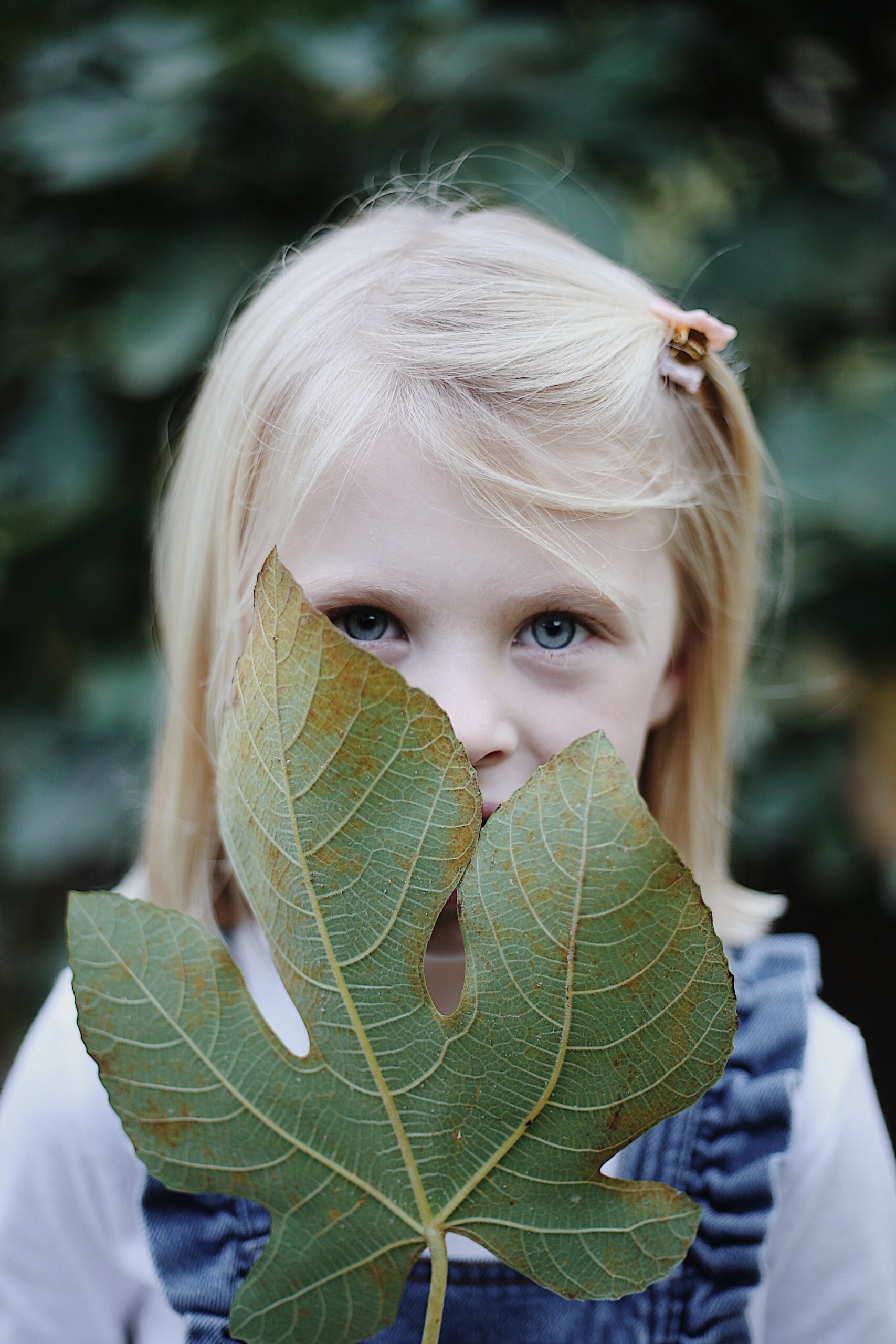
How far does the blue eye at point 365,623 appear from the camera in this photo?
62 centimetres

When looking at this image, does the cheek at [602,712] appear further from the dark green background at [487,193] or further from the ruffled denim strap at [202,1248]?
the dark green background at [487,193]

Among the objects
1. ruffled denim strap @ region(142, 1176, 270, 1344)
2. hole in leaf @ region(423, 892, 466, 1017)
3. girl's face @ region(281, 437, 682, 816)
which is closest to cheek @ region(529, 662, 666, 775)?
girl's face @ region(281, 437, 682, 816)

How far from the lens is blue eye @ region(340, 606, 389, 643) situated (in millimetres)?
624

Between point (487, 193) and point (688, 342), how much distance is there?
2.22 ft

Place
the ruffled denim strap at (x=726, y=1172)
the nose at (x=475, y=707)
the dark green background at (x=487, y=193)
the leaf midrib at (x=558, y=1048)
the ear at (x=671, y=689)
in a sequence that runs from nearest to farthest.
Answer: the leaf midrib at (x=558, y=1048) → the nose at (x=475, y=707) → the ruffled denim strap at (x=726, y=1172) → the ear at (x=671, y=689) → the dark green background at (x=487, y=193)

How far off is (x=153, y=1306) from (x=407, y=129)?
1.31 m

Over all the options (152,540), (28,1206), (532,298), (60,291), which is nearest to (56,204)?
(60,291)

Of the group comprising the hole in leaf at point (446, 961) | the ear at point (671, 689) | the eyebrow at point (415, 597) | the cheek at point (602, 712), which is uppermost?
the ear at point (671, 689)

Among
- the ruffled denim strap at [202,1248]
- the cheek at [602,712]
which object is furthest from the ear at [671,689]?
the ruffled denim strap at [202,1248]

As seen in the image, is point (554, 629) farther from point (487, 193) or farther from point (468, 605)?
point (487, 193)

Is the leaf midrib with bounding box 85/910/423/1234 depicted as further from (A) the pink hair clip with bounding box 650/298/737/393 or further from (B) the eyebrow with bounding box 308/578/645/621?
(A) the pink hair clip with bounding box 650/298/737/393

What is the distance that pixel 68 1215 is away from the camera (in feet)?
2.45

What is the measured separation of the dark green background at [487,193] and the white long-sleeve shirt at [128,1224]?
601 millimetres

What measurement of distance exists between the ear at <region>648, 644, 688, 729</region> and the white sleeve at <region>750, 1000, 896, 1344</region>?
0.88ft
